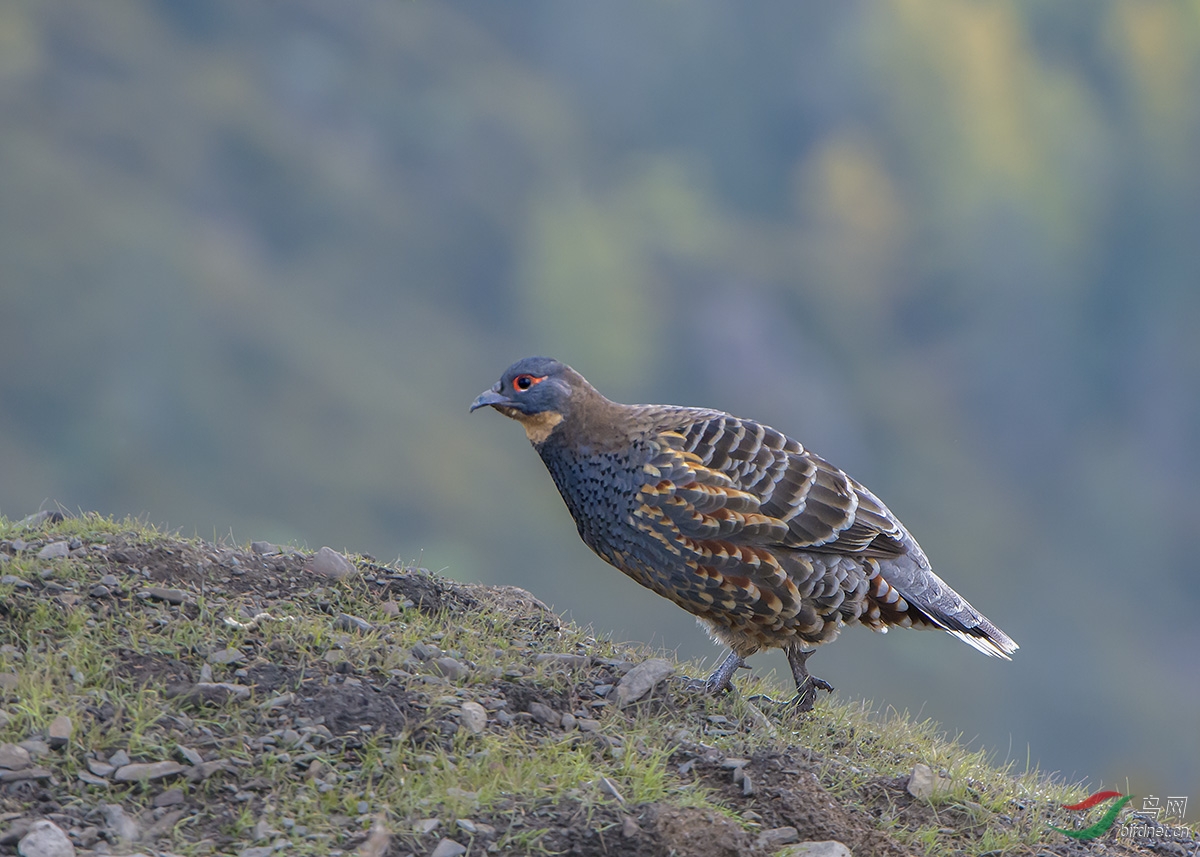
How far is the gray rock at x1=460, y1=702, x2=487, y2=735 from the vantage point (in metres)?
5.86

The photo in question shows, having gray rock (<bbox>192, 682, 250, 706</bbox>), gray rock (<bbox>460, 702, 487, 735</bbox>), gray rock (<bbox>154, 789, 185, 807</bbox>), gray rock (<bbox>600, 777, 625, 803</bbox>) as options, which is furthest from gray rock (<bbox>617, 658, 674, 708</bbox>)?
gray rock (<bbox>154, 789, 185, 807</bbox>)

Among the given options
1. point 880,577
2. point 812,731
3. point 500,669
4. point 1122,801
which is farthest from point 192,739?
point 1122,801

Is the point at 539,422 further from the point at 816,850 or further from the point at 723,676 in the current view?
the point at 816,850

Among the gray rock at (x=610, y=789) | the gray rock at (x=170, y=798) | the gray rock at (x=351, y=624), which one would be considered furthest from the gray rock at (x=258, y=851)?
the gray rock at (x=351, y=624)

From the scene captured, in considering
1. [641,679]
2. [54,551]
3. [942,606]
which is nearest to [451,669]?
[641,679]

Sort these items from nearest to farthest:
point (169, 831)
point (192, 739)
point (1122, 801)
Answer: point (169, 831), point (192, 739), point (1122, 801)

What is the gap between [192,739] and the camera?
5457 millimetres

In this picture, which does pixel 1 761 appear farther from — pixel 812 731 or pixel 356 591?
pixel 812 731

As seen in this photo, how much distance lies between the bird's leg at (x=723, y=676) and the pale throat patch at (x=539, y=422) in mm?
1816

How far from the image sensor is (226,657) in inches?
238

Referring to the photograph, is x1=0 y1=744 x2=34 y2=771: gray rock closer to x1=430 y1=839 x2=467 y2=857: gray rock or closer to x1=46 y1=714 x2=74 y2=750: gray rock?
x1=46 y1=714 x2=74 y2=750: gray rock

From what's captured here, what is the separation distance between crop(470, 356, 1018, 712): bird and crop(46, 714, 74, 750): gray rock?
3110mm

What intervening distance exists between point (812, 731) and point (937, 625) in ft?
4.55

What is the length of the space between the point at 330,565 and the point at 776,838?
3315 millimetres
